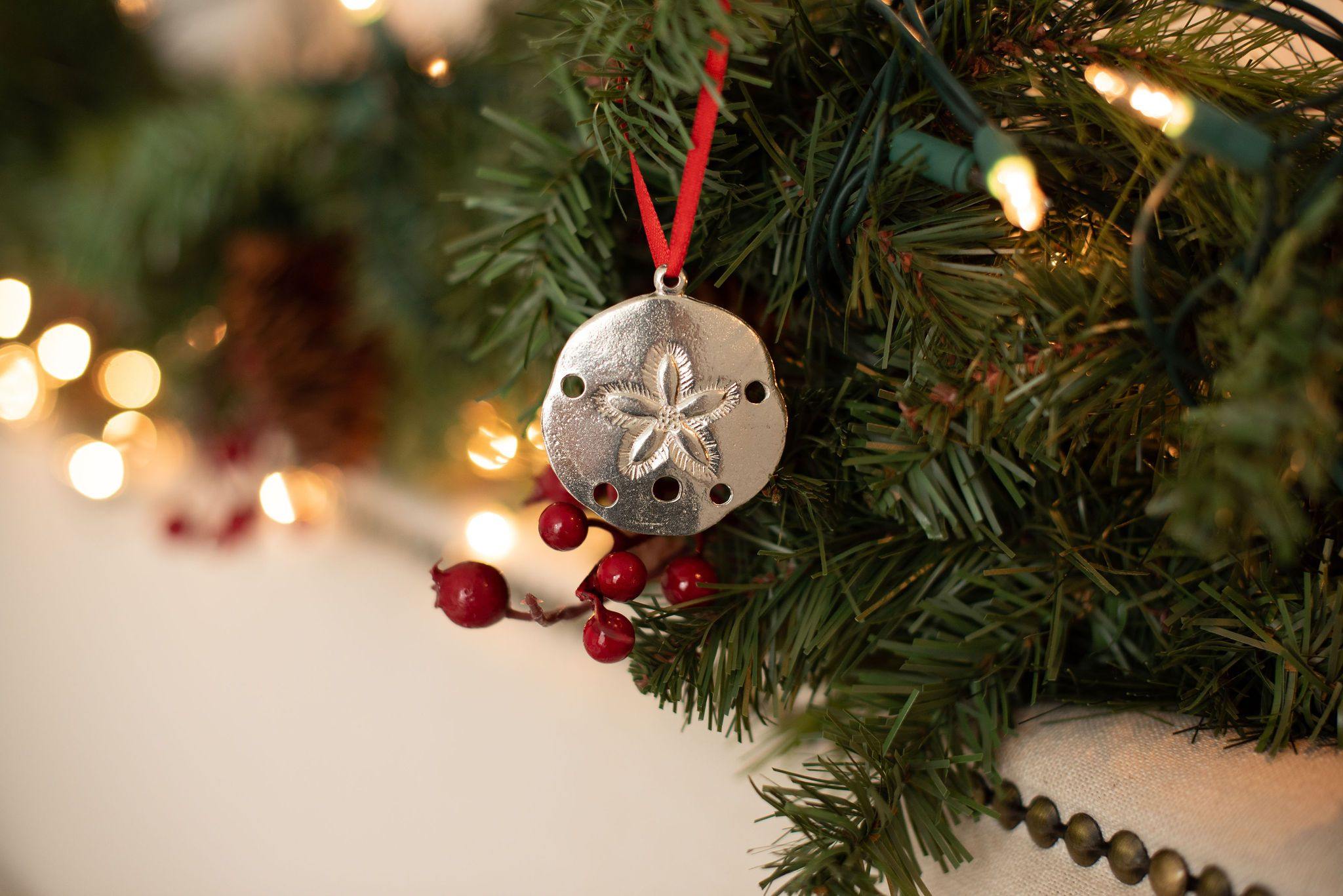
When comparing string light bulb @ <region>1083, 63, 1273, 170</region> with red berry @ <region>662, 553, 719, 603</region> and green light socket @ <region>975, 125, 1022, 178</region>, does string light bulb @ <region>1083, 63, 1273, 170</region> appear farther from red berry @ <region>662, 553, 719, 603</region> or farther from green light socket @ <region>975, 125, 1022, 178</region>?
red berry @ <region>662, 553, 719, 603</region>

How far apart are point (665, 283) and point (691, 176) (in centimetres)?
4

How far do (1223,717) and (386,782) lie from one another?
0.44 meters

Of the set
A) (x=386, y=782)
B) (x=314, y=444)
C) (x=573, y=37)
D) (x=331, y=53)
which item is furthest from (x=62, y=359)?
(x=573, y=37)

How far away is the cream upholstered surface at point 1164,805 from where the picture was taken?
0.87ft

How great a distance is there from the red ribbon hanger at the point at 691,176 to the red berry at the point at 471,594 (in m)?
0.15

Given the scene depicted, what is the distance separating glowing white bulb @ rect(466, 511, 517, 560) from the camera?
1.79 ft

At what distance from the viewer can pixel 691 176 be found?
0.28 meters

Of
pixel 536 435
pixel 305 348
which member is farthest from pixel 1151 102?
pixel 305 348

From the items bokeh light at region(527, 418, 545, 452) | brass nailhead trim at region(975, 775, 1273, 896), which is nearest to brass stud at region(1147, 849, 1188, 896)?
brass nailhead trim at region(975, 775, 1273, 896)

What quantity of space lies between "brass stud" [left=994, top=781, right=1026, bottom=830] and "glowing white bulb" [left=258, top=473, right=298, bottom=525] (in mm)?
516

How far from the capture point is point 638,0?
11.0 inches

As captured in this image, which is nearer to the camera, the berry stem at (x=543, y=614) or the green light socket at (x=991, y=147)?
the green light socket at (x=991, y=147)

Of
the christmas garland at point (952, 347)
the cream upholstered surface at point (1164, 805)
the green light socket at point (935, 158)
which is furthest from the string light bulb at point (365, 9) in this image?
the cream upholstered surface at point (1164, 805)

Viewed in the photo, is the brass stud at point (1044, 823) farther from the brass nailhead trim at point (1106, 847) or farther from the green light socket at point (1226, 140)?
the green light socket at point (1226, 140)
